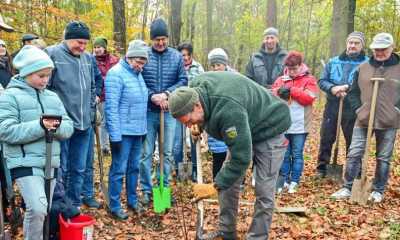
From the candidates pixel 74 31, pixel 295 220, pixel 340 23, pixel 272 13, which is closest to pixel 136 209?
pixel 295 220

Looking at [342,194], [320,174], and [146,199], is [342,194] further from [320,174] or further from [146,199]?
[146,199]

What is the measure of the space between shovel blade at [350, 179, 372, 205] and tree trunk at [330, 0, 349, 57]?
4.89 metres

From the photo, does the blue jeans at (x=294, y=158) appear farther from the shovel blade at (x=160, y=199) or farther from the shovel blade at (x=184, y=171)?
the shovel blade at (x=160, y=199)

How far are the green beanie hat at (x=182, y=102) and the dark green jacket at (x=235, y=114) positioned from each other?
0.52ft

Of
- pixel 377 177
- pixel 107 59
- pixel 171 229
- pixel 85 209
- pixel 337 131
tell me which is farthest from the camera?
pixel 107 59

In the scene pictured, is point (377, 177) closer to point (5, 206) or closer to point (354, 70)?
point (354, 70)

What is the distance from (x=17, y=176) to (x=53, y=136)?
17.8 inches

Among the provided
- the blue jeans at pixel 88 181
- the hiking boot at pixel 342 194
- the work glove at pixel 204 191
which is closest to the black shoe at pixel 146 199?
the blue jeans at pixel 88 181

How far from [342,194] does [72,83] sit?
13.6 feet

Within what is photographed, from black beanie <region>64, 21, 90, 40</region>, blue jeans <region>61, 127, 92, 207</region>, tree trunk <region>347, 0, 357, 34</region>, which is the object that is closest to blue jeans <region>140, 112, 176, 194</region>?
blue jeans <region>61, 127, 92, 207</region>

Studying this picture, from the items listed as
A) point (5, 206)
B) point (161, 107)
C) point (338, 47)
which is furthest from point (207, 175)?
point (338, 47)

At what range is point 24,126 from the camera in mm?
3469

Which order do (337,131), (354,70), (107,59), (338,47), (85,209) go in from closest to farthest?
(85,209) → (354,70) → (337,131) → (107,59) → (338,47)

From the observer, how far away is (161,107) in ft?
17.6
